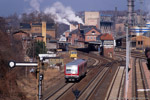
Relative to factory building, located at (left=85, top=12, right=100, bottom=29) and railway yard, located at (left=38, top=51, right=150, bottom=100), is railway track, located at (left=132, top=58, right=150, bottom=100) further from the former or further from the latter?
factory building, located at (left=85, top=12, right=100, bottom=29)

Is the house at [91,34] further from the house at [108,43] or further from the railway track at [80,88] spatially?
the railway track at [80,88]

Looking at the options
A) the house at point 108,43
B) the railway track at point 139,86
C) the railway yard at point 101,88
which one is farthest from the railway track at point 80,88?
the house at point 108,43

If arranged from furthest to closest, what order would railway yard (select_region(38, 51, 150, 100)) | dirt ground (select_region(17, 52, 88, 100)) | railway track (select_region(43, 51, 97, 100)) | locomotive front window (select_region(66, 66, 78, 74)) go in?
locomotive front window (select_region(66, 66, 78, 74)), dirt ground (select_region(17, 52, 88, 100)), railway yard (select_region(38, 51, 150, 100)), railway track (select_region(43, 51, 97, 100))

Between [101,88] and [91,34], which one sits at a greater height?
[91,34]

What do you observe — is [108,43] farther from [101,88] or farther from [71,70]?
[101,88]

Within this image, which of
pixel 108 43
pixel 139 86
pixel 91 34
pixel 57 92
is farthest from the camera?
pixel 91 34

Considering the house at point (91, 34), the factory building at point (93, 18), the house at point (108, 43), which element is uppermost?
the factory building at point (93, 18)

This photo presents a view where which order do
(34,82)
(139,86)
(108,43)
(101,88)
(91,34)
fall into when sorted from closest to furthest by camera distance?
(101,88) → (139,86) → (34,82) → (108,43) → (91,34)

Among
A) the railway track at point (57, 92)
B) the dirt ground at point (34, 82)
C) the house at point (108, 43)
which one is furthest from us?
the house at point (108, 43)

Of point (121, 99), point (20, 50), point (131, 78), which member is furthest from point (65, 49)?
point (121, 99)

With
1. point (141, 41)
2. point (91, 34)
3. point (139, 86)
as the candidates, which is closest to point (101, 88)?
point (139, 86)

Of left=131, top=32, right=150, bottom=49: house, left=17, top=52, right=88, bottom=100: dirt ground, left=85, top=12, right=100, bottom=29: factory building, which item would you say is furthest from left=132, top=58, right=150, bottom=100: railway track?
left=85, top=12, right=100, bottom=29: factory building

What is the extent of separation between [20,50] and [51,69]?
6251mm

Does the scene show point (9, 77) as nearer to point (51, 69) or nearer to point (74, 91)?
point (74, 91)
